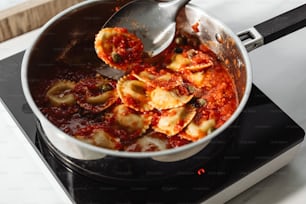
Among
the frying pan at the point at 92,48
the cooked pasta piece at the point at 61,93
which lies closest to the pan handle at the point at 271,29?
the frying pan at the point at 92,48

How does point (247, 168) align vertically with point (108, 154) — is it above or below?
below

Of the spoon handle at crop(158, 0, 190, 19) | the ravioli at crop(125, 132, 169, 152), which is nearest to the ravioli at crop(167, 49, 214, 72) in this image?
the spoon handle at crop(158, 0, 190, 19)

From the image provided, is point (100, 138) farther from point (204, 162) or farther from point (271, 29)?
point (271, 29)

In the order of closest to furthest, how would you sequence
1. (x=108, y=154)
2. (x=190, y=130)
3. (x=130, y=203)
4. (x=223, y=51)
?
(x=108, y=154)
(x=130, y=203)
(x=190, y=130)
(x=223, y=51)

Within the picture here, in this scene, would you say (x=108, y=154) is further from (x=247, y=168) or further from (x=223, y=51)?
(x=223, y=51)

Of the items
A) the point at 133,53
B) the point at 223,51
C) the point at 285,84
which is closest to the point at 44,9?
the point at 133,53

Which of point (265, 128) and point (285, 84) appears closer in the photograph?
point (265, 128)

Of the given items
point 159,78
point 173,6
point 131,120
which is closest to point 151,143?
point 131,120
